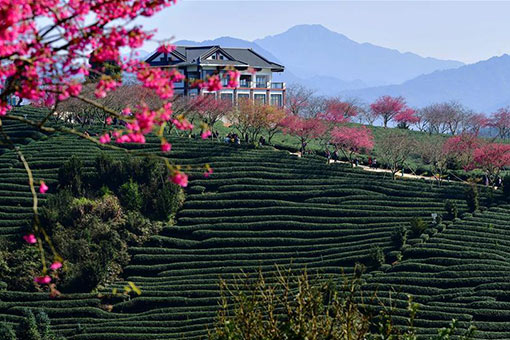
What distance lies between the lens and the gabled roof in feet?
287

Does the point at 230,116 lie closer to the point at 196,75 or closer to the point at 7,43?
the point at 196,75

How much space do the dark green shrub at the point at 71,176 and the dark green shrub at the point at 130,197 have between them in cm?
374

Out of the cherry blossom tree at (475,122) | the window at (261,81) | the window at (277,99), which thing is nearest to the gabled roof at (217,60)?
the window at (261,81)

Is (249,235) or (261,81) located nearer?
(249,235)

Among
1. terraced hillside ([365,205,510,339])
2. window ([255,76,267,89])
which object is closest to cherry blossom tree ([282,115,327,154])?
window ([255,76,267,89])

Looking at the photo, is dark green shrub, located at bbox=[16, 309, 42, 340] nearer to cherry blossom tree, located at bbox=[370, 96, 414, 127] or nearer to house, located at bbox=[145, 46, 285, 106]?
house, located at bbox=[145, 46, 285, 106]

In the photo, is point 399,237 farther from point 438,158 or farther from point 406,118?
point 406,118

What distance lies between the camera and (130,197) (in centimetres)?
5162

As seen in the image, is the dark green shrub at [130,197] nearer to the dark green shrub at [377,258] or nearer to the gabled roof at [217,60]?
the dark green shrub at [377,258]

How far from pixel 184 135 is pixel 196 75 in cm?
1882

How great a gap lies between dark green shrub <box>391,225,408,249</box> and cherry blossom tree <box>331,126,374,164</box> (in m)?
20.4

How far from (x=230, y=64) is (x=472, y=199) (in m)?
47.4

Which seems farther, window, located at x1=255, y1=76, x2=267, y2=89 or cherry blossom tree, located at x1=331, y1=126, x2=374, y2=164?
window, located at x1=255, y1=76, x2=267, y2=89

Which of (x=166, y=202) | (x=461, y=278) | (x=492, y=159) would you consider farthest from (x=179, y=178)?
(x=492, y=159)
